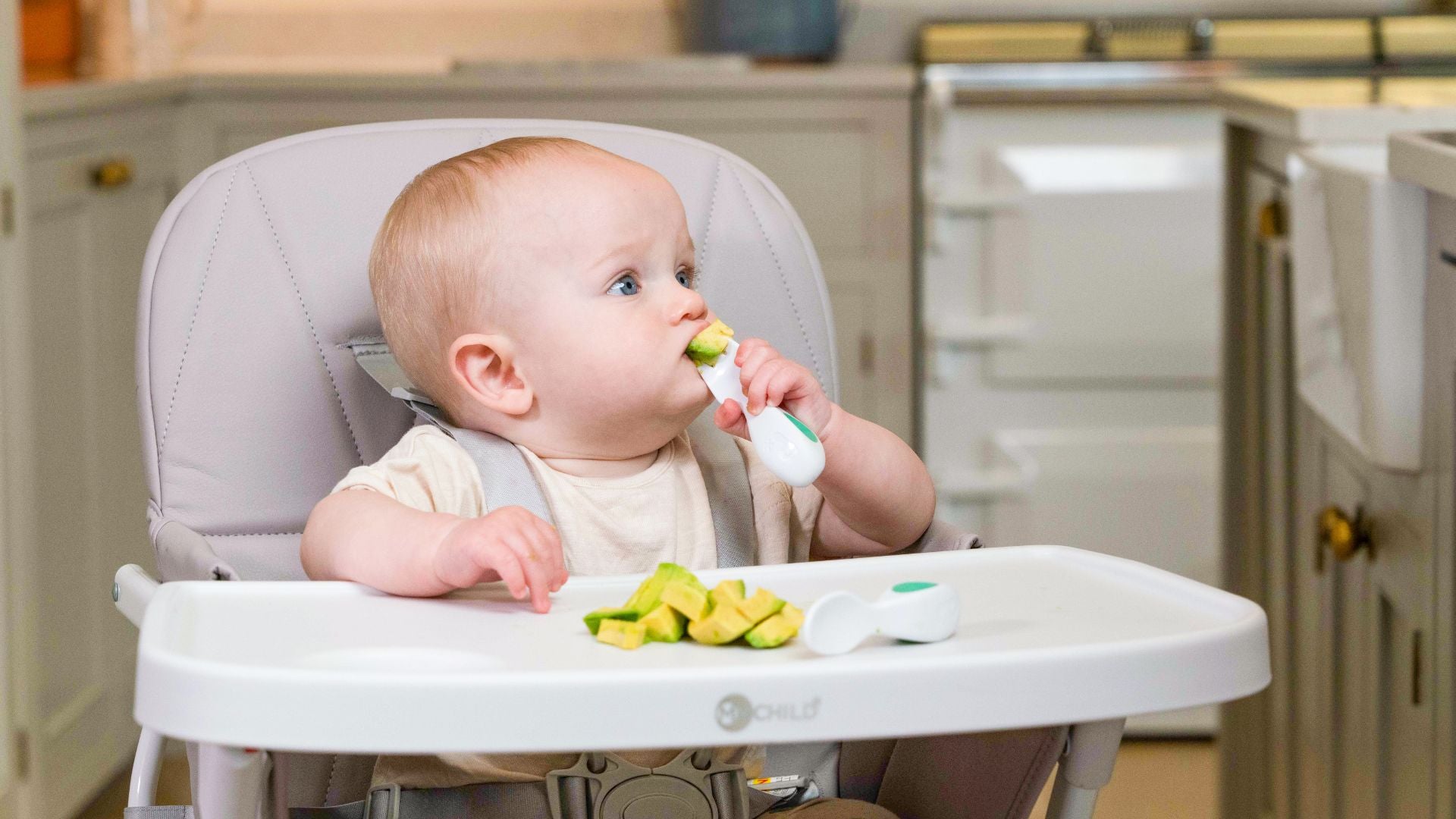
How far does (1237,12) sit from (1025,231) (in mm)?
664

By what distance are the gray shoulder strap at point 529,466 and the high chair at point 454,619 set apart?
0.09 feet

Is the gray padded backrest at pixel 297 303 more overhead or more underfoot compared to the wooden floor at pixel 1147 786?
more overhead

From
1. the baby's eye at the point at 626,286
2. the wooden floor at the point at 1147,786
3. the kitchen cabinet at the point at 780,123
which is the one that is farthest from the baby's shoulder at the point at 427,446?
the kitchen cabinet at the point at 780,123

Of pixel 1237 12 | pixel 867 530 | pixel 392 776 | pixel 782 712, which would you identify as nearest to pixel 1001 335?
pixel 1237 12

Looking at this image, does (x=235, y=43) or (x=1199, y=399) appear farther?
(x=235, y=43)

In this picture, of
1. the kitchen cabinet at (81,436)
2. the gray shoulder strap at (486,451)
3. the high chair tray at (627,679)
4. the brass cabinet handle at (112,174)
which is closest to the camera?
the high chair tray at (627,679)

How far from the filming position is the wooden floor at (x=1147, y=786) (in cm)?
192

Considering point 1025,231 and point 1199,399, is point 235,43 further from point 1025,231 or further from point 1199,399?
point 1199,399

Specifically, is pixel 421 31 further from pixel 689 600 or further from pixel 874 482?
pixel 689 600

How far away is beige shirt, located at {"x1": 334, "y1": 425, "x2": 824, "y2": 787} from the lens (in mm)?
829

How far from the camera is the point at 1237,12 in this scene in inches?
98.4

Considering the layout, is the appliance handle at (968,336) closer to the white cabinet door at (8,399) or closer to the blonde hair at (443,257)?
the white cabinet door at (8,399)

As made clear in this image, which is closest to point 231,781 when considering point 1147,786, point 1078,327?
point 1147,786

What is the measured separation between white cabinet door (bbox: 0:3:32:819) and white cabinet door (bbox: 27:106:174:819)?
0.14 ft
